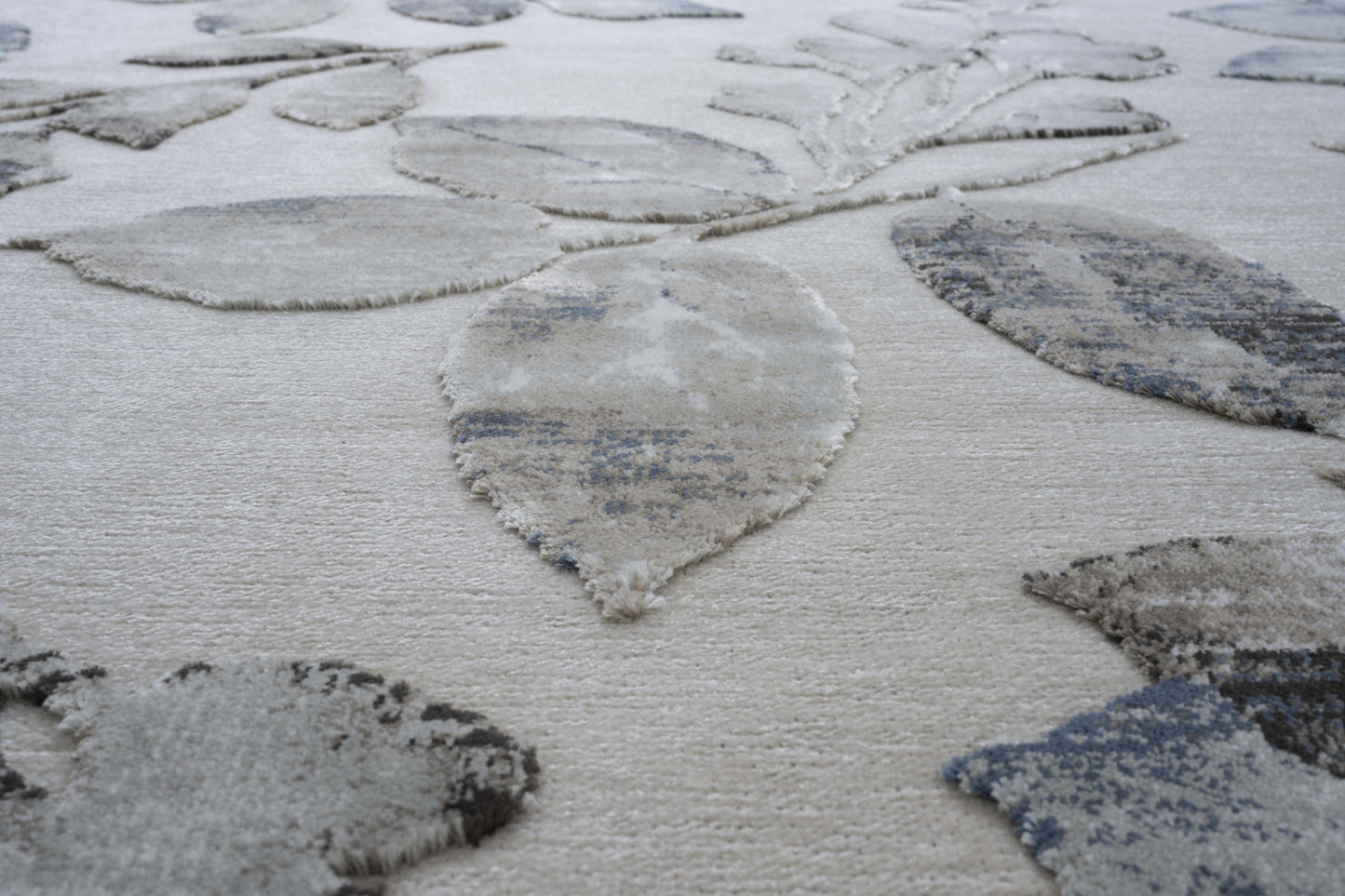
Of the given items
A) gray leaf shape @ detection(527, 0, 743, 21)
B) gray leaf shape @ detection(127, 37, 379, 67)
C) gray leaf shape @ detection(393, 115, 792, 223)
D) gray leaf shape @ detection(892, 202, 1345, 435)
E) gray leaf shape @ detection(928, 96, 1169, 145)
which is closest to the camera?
gray leaf shape @ detection(892, 202, 1345, 435)

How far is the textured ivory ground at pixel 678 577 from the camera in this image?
476 mm

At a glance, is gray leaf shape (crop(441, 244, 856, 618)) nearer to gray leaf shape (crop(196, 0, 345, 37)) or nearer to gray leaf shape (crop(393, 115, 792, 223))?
gray leaf shape (crop(393, 115, 792, 223))

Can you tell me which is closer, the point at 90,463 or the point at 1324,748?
the point at 1324,748

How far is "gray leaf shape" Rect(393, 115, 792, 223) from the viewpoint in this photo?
50.6 inches

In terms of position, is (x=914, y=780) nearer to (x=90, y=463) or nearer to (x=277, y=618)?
(x=277, y=618)

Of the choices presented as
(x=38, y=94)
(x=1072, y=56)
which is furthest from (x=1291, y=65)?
(x=38, y=94)

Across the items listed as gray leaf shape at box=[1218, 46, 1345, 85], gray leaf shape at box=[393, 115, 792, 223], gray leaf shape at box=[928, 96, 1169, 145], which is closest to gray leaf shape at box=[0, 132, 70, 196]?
gray leaf shape at box=[393, 115, 792, 223]

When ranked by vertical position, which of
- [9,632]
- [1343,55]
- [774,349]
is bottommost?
[9,632]

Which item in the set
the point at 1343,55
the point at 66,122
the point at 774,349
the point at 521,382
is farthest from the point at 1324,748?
the point at 1343,55

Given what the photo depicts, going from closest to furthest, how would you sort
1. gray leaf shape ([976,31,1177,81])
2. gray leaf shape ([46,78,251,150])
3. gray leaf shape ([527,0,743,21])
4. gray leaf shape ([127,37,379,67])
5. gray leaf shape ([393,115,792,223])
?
gray leaf shape ([393,115,792,223]), gray leaf shape ([46,78,251,150]), gray leaf shape ([127,37,379,67]), gray leaf shape ([976,31,1177,81]), gray leaf shape ([527,0,743,21])

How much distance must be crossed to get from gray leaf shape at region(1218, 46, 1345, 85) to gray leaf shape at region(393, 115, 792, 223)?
1.51m

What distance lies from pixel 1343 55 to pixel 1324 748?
260 centimetres

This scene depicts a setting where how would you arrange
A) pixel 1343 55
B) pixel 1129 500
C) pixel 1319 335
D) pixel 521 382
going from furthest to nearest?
pixel 1343 55 → pixel 1319 335 → pixel 521 382 → pixel 1129 500

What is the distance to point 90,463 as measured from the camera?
74cm
